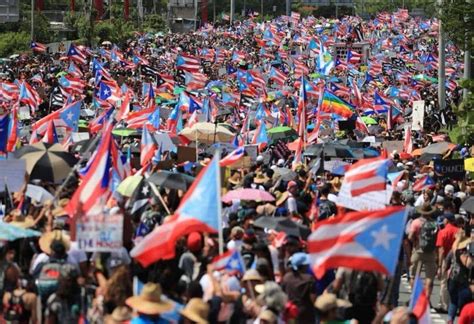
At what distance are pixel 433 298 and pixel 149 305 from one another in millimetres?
6922

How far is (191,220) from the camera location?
1170 cm

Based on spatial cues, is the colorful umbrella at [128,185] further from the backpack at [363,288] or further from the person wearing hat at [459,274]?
the backpack at [363,288]

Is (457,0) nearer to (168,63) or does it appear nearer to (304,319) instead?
(304,319)

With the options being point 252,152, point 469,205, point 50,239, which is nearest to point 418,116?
point 252,152

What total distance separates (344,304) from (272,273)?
1005 millimetres

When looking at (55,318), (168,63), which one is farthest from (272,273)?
(168,63)

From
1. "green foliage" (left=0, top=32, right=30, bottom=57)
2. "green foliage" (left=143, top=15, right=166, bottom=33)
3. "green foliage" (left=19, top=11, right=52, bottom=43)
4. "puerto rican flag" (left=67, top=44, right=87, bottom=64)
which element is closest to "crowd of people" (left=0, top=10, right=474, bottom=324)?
"puerto rican flag" (left=67, top=44, right=87, bottom=64)

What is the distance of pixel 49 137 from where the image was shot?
2164 cm

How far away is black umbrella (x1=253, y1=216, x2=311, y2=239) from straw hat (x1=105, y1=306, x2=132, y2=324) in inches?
130

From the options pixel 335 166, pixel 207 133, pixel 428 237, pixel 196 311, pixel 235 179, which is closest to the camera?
pixel 196 311

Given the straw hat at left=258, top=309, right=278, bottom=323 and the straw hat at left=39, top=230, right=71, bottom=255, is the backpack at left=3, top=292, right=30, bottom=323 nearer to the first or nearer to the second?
the straw hat at left=39, top=230, right=71, bottom=255

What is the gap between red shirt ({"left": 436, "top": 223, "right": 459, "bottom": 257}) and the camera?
619 inches

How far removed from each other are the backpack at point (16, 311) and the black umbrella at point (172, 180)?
5325 millimetres

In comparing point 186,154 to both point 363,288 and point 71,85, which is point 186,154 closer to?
point 363,288
